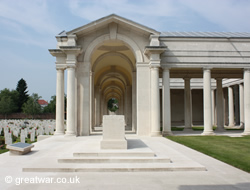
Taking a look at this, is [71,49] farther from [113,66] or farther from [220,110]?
[220,110]

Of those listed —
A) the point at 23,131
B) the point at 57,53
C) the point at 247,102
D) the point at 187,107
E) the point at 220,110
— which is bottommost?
the point at 23,131

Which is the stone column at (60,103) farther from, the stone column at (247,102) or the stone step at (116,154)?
the stone column at (247,102)

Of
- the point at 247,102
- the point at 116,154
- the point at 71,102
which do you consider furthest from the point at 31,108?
the point at 116,154

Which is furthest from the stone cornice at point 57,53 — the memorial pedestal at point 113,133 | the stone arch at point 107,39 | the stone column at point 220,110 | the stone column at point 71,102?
the stone column at point 220,110

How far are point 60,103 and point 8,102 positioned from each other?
67.1m

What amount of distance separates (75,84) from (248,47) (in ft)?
54.1

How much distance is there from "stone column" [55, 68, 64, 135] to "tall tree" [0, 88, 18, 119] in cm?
6502

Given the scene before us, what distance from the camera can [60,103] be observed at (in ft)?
73.9

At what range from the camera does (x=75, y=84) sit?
2252 cm

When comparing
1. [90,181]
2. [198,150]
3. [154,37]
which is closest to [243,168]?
[198,150]

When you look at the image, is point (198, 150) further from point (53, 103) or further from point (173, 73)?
point (53, 103)

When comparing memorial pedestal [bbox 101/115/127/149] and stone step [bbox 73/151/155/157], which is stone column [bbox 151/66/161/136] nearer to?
memorial pedestal [bbox 101/115/127/149]

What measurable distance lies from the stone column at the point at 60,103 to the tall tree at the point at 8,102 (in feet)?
213

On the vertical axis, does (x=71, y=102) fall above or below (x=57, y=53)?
below
